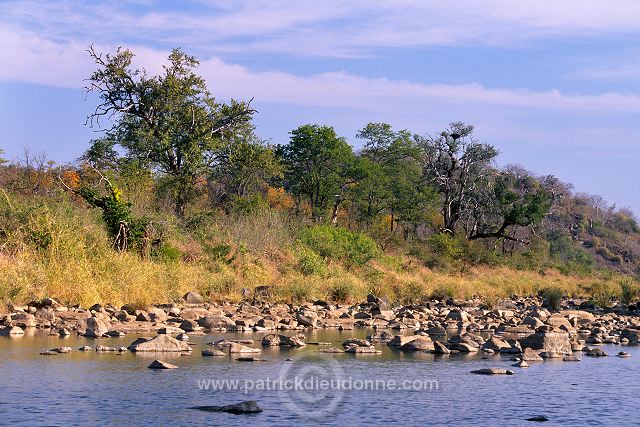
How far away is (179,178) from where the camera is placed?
36.1m

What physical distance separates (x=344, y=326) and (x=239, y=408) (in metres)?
10.8

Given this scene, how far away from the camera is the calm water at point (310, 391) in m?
9.96

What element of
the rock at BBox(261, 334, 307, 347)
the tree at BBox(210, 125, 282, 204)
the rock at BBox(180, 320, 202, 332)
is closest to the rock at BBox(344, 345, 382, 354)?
the rock at BBox(261, 334, 307, 347)

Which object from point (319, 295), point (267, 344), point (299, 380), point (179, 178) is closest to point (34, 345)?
point (267, 344)

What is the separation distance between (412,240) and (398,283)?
1508cm

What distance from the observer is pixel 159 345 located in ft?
48.8

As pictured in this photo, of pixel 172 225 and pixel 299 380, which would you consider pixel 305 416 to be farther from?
pixel 172 225

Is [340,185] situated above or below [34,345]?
above

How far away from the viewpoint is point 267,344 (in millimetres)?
16094

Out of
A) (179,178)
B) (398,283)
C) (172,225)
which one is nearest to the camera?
(172,225)

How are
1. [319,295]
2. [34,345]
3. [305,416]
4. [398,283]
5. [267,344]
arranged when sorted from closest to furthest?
1. [305,416]
2. [34,345]
3. [267,344]
4. [319,295]
5. [398,283]

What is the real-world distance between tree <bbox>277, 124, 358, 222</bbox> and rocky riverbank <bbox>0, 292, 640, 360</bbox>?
69.0 feet

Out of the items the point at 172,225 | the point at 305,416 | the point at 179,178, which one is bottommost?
the point at 305,416

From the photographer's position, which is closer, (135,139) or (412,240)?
(135,139)
